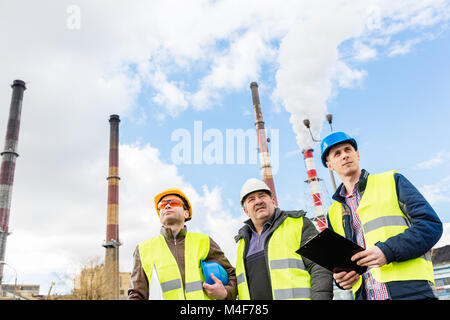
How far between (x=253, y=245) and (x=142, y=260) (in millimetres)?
1059

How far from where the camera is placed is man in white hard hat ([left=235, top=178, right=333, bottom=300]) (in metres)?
2.74

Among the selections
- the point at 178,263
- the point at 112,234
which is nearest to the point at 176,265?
the point at 178,263

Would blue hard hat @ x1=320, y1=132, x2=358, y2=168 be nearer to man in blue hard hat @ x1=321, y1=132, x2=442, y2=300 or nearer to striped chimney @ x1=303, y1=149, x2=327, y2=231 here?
man in blue hard hat @ x1=321, y1=132, x2=442, y2=300

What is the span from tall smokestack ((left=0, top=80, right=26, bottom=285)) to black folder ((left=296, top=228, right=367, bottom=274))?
3352cm

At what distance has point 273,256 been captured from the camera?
2.88 m

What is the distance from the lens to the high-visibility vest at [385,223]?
2.20 meters

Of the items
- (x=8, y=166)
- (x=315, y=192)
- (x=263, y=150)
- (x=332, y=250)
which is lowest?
(x=332, y=250)

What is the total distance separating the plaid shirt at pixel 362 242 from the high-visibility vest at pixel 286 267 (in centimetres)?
48

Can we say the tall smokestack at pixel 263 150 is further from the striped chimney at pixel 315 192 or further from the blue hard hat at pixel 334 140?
the blue hard hat at pixel 334 140

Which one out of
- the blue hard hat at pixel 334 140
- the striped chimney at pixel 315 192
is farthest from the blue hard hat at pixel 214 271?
the striped chimney at pixel 315 192

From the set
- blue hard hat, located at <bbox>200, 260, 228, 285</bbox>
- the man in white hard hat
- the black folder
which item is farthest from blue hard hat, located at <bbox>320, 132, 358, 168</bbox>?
blue hard hat, located at <bbox>200, 260, 228, 285</bbox>

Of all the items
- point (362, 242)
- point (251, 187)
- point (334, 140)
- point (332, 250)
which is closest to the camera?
point (332, 250)

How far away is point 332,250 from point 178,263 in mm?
1552

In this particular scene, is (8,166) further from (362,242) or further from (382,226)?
(382,226)
